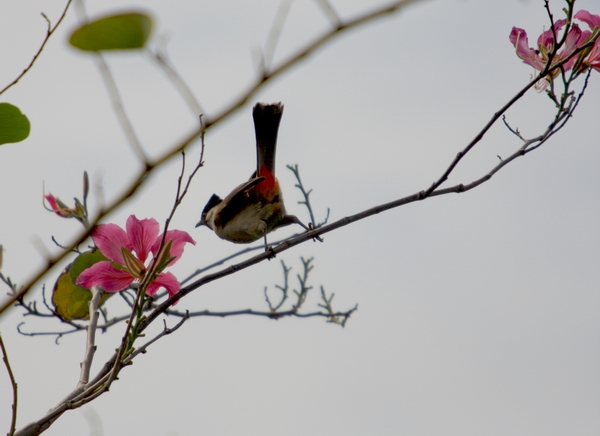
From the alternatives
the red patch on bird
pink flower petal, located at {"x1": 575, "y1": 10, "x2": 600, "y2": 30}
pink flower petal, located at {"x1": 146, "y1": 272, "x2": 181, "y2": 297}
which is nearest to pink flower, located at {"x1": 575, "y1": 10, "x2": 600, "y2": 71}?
pink flower petal, located at {"x1": 575, "y1": 10, "x2": 600, "y2": 30}

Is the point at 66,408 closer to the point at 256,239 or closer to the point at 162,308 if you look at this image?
the point at 162,308

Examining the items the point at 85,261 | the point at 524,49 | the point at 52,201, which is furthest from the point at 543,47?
the point at 52,201

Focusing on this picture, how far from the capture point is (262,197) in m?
5.16

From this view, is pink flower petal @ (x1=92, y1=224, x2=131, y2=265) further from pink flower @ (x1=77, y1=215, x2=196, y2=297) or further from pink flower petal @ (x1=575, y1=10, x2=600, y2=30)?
pink flower petal @ (x1=575, y1=10, x2=600, y2=30)

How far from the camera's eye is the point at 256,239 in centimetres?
539

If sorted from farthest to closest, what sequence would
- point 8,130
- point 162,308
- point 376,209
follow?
point 376,209 → point 162,308 → point 8,130

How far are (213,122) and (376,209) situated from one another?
173 cm

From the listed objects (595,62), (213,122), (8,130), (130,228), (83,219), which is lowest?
(213,122)

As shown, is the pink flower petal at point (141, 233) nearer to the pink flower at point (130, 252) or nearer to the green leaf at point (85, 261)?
the pink flower at point (130, 252)

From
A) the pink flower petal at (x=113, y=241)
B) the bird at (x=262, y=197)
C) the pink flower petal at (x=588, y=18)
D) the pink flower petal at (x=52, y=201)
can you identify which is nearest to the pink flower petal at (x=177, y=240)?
the pink flower petal at (x=113, y=241)

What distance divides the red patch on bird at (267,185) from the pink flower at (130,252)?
8.75 ft

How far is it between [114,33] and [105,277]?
1.70 m

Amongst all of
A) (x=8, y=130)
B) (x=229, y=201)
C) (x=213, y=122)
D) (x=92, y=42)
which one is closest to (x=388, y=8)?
(x=213, y=122)

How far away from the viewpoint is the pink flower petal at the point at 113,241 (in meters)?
2.38
